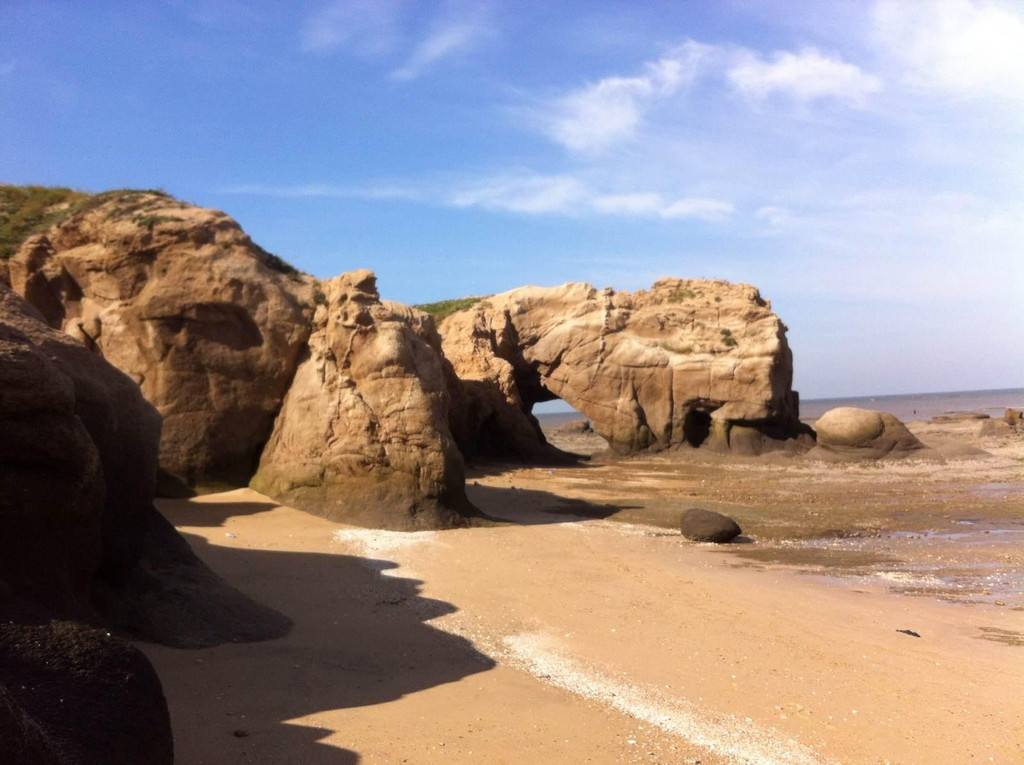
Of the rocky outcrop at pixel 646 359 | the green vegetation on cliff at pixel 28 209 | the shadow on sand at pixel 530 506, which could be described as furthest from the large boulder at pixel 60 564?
the rocky outcrop at pixel 646 359

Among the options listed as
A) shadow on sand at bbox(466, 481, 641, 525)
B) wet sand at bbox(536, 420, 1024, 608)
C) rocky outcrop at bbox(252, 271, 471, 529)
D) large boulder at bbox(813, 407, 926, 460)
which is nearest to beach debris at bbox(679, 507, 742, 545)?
wet sand at bbox(536, 420, 1024, 608)

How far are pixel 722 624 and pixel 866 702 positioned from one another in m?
1.87

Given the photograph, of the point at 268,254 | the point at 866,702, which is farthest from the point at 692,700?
the point at 268,254

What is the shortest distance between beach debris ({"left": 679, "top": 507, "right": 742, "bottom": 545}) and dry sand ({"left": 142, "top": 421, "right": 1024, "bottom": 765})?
0.42 metres

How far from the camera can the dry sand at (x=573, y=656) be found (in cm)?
470

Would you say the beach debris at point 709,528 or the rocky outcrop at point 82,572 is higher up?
the rocky outcrop at point 82,572

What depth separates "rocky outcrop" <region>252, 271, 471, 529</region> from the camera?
11969 mm

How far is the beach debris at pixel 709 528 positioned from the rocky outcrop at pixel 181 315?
6.37m

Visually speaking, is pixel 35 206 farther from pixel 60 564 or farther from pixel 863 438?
pixel 863 438

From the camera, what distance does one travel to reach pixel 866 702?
19.4 feet

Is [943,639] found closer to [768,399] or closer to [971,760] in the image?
[971,760]

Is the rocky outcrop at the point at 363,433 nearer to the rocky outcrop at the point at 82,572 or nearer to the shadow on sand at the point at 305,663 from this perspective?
the shadow on sand at the point at 305,663

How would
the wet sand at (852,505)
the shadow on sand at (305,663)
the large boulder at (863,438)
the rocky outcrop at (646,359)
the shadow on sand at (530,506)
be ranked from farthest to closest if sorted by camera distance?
the rocky outcrop at (646,359) < the large boulder at (863,438) < the shadow on sand at (530,506) < the wet sand at (852,505) < the shadow on sand at (305,663)

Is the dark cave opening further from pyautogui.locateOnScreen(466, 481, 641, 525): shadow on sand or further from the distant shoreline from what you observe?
the distant shoreline
